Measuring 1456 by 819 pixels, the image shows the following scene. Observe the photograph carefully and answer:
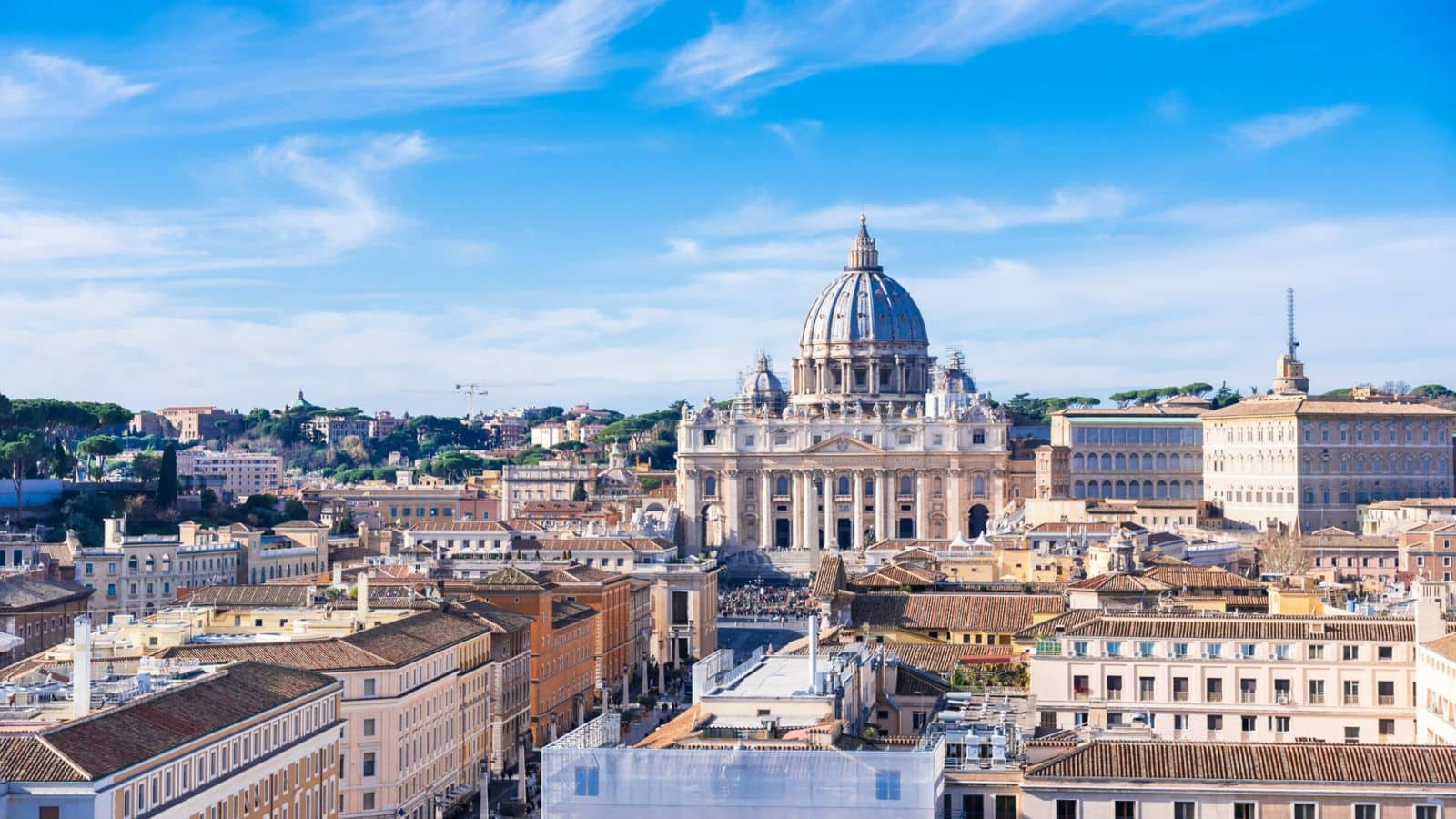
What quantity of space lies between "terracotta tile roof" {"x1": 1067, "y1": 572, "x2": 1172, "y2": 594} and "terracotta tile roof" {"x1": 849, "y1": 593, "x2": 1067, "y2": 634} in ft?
6.06

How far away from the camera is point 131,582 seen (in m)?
79.3

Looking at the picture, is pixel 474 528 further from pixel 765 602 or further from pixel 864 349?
pixel 864 349

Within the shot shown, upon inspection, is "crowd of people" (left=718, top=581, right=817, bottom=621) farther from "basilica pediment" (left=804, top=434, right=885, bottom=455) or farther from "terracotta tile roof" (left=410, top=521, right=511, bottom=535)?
"basilica pediment" (left=804, top=434, right=885, bottom=455)

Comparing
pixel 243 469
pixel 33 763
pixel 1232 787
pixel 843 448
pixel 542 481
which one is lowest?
pixel 1232 787

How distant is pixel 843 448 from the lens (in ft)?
472

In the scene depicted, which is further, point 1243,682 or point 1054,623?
point 1054,623

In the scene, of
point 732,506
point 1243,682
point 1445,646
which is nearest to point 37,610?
point 1243,682

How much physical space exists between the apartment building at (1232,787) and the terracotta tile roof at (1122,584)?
24115 millimetres

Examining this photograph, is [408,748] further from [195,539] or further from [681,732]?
[195,539]

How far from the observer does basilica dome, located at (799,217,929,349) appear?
537ft

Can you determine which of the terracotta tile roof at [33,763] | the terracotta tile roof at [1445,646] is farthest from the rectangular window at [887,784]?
the terracotta tile roof at [1445,646]

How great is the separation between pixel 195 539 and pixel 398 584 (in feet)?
90.8

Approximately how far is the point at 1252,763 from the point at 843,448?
115 m

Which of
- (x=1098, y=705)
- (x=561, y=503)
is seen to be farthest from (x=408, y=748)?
(x=561, y=503)
